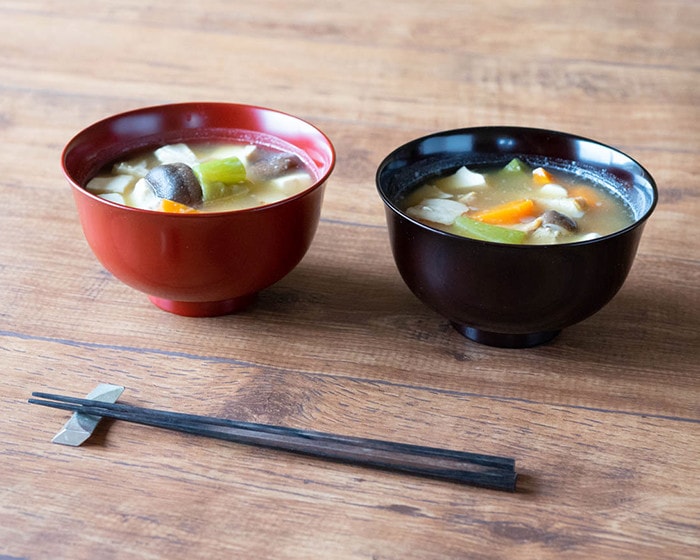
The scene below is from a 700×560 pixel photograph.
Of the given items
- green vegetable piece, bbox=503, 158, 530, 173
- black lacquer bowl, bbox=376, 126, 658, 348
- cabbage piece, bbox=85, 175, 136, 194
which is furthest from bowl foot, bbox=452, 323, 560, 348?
cabbage piece, bbox=85, 175, 136, 194

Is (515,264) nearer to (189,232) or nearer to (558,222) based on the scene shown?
(558,222)

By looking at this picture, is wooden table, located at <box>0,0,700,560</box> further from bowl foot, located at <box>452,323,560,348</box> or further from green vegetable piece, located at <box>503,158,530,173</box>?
green vegetable piece, located at <box>503,158,530,173</box>

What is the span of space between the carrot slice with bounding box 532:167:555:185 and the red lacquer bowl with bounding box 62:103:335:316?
0.29 meters

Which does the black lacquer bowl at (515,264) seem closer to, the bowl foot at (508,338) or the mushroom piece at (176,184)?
the bowl foot at (508,338)

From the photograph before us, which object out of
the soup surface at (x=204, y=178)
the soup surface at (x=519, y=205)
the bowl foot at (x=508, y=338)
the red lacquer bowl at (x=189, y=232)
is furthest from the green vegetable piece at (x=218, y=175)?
the bowl foot at (x=508, y=338)

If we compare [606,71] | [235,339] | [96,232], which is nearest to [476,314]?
[235,339]

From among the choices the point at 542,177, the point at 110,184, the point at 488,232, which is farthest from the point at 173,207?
the point at 542,177

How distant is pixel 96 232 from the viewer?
1.23m

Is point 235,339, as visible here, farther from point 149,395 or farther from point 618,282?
point 618,282

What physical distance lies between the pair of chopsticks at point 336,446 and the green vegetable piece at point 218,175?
320 millimetres

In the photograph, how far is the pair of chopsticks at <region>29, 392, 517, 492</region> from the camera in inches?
41.2

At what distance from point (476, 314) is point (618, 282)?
183 millimetres

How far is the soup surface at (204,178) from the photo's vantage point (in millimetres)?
1259

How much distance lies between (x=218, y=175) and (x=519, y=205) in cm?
41
